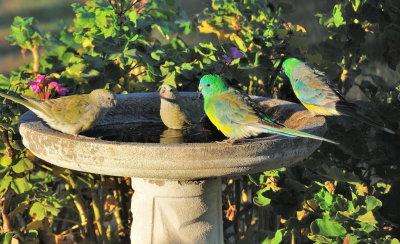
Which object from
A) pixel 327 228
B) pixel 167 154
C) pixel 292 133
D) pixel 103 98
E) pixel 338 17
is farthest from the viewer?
pixel 338 17

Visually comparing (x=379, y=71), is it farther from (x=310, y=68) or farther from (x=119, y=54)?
(x=119, y=54)

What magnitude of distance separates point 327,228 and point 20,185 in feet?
5.61

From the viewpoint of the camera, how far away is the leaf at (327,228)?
317cm

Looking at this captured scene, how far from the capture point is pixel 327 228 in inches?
126

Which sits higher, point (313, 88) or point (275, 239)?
point (313, 88)

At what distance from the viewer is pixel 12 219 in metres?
3.76

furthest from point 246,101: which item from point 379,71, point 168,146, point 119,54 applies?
point 379,71

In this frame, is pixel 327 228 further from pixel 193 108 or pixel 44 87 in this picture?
pixel 44 87

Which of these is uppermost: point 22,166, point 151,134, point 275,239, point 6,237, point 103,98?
point 103,98

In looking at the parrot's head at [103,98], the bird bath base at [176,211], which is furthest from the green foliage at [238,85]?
the parrot's head at [103,98]

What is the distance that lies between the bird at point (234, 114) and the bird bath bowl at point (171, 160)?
0.06m

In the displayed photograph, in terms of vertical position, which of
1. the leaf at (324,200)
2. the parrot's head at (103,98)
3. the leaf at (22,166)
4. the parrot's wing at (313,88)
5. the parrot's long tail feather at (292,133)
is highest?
the parrot's head at (103,98)

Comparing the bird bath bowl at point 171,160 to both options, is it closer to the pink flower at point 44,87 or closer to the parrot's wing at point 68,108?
the parrot's wing at point 68,108

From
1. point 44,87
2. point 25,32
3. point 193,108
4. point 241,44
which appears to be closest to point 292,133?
point 193,108
